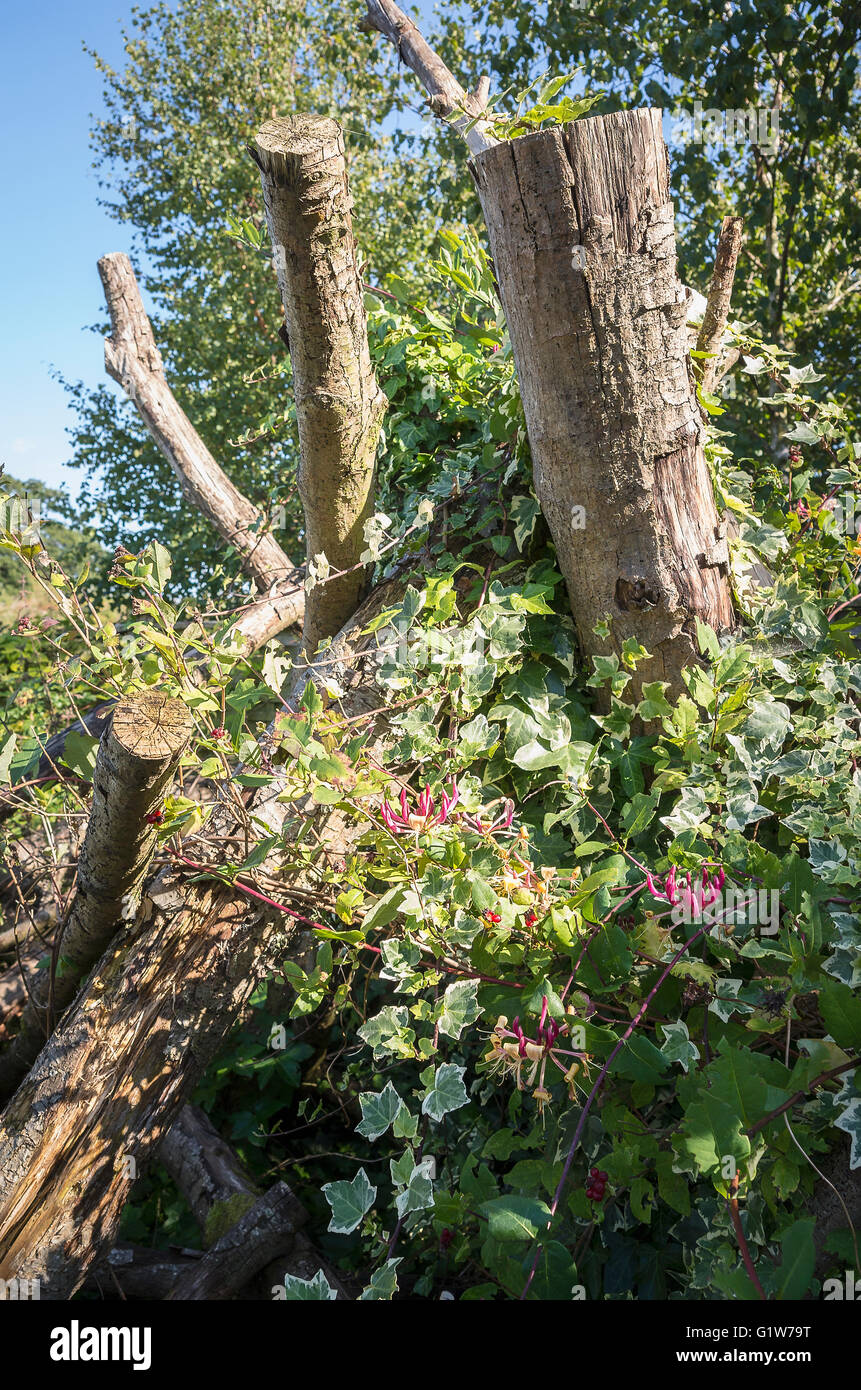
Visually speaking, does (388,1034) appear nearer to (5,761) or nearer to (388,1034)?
(388,1034)

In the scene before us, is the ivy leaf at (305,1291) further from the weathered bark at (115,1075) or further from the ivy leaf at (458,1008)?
the weathered bark at (115,1075)

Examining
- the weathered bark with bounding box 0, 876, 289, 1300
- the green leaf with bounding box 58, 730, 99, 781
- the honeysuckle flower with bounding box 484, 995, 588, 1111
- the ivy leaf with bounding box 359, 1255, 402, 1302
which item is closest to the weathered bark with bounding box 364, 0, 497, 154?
the green leaf with bounding box 58, 730, 99, 781

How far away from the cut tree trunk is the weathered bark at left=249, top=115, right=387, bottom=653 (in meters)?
0.33

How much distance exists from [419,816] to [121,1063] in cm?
92

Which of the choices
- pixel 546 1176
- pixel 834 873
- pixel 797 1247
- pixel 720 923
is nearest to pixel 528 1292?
pixel 546 1176

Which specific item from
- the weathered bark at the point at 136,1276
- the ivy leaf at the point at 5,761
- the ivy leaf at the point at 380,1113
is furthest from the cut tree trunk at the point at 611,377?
the weathered bark at the point at 136,1276

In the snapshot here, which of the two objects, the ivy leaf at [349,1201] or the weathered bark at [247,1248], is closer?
the ivy leaf at [349,1201]

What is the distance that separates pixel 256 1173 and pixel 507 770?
2.43m

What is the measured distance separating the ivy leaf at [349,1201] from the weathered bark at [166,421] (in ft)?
9.54

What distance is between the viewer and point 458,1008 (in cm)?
154

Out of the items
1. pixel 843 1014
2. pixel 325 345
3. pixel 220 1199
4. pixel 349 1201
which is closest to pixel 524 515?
pixel 325 345

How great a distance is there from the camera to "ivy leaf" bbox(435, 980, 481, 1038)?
59.6 inches

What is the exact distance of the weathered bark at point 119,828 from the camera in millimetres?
1543
